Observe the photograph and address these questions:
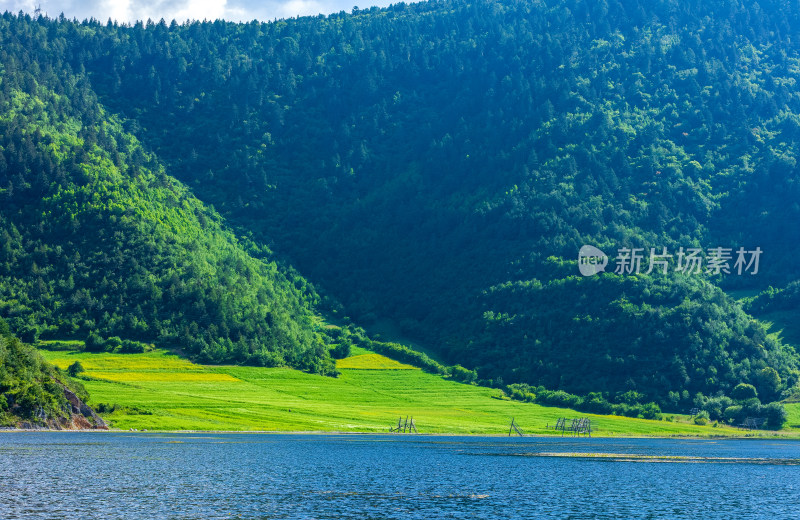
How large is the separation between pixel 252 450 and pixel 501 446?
166 feet

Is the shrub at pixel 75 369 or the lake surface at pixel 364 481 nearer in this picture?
the lake surface at pixel 364 481

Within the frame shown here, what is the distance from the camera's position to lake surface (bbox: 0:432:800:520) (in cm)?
6638

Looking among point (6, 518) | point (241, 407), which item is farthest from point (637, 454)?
point (6, 518)

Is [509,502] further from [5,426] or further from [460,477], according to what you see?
[5,426]

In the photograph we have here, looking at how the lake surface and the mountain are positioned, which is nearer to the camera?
the lake surface

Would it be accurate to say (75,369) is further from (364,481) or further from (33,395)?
(364,481)

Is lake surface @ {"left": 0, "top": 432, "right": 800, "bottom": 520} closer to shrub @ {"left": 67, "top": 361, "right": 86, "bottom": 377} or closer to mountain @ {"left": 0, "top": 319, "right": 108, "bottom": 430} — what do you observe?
mountain @ {"left": 0, "top": 319, "right": 108, "bottom": 430}

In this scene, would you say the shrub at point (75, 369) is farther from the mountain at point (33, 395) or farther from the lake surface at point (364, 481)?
the lake surface at point (364, 481)

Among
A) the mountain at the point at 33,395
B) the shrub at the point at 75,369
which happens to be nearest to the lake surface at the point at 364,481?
the mountain at the point at 33,395

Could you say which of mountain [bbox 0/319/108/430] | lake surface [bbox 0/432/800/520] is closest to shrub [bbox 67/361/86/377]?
mountain [bbox 0/319/108/430]

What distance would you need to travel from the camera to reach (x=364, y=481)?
285 feet

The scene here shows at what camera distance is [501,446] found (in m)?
156

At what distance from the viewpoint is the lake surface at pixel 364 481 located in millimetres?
66375

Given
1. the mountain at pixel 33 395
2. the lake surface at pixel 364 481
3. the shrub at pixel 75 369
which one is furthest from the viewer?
the shrub at pixel 75 369
